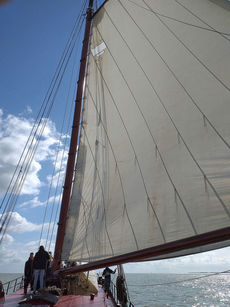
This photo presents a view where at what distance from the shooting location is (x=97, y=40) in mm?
8602

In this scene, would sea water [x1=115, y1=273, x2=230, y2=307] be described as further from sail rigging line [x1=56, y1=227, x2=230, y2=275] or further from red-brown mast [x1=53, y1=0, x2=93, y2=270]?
red-brown mast [x1=53, y1=0, x2=93, y2=270]

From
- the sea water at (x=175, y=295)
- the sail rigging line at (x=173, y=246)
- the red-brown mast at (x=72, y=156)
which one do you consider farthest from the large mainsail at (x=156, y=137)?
the sea water at (x=175, y=295)

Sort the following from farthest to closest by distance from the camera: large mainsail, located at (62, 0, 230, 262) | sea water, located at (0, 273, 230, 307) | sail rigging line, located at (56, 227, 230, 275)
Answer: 1. sea water, located at (0, 273, 230, 307)
2. large mainsail, located at (62, 0, 230, 262)
3. sail rigging line, located at (56, 227, 230, 275)

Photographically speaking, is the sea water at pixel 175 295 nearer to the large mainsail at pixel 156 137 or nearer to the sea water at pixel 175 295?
the sea water at pixel 175 295

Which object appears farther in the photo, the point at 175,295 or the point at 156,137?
the point at 175,295

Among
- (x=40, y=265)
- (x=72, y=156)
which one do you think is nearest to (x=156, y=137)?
(x=72, y=156)

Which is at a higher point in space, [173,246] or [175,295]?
[175,295]

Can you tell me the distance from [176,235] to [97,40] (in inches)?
269

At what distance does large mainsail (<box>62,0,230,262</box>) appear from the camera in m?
4.36

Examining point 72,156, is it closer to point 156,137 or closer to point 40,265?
point 156,137

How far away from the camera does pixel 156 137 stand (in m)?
5.41

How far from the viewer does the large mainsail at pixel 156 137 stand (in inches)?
171

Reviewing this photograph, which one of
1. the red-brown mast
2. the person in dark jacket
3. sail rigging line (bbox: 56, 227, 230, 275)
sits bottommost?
sail rigging line (bbox: 56, 227, 230, 275)

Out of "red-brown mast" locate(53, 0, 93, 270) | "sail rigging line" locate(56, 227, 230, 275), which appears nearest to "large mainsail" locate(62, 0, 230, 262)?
"sail rigging line" locate(56, 227, 230, 275)
